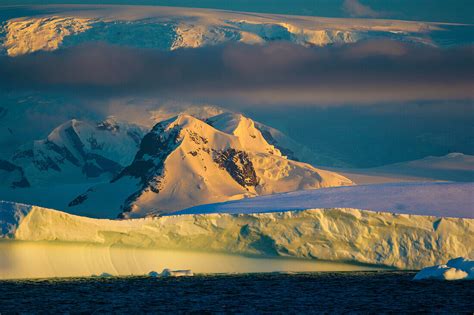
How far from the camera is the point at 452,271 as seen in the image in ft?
384

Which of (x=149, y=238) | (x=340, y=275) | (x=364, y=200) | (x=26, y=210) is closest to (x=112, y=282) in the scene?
(x=149, y=238)

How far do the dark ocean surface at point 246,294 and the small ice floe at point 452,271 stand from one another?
0.75 m

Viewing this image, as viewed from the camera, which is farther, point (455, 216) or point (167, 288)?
point (455, 216)

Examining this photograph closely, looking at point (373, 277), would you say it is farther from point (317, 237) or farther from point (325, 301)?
point (325, 301)

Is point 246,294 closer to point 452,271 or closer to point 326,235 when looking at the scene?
point 326,235

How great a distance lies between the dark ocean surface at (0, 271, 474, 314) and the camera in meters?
98.8

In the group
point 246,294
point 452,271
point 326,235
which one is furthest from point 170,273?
point 452,271

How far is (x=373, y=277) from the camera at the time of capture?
411 ft

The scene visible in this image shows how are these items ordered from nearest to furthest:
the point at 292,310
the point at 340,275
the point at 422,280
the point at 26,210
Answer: the point at 292,310 < the point at 26,210 < the point at 422,280 < the point at 340,275

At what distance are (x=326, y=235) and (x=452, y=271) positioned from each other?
42.7 ft

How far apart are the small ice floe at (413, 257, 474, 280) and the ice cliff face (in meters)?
6.67

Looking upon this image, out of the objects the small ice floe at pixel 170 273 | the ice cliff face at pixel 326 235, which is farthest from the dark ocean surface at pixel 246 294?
the ice cliff face at pixel 326 235

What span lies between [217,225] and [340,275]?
13.4m

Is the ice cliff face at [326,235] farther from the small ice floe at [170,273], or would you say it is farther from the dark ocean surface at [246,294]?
the small ice floe at [170,273]
